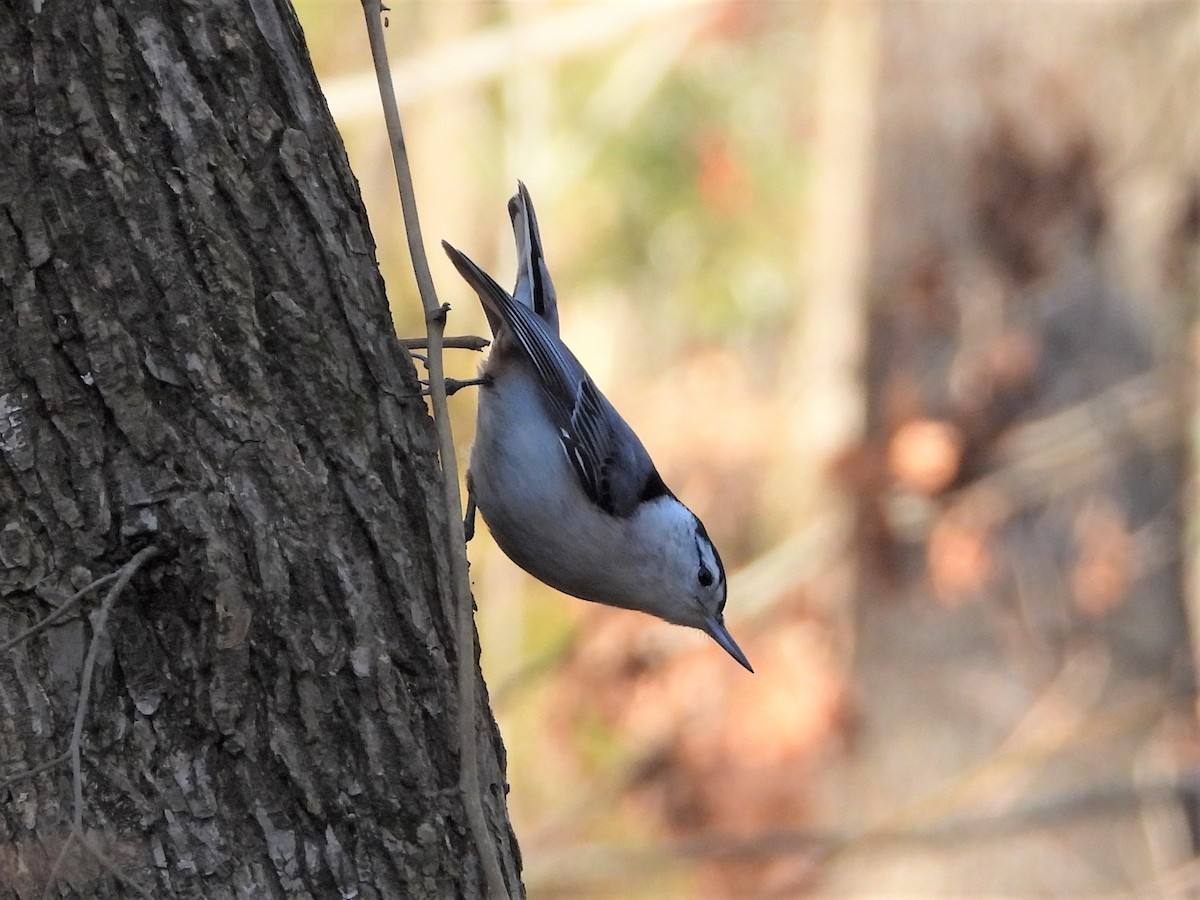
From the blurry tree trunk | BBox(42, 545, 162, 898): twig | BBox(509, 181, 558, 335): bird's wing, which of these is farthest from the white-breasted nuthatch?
the blurry tree trunk

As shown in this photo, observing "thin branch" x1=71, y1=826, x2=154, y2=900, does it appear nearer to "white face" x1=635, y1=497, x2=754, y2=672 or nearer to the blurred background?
"white face" x1=635, y1=497, x2=754, y2=672

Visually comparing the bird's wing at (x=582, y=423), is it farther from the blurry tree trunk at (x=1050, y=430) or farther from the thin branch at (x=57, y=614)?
the blurry tree trunk at (x=1050, y=430)

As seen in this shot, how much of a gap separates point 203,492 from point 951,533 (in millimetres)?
4262

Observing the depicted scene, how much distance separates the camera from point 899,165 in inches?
222

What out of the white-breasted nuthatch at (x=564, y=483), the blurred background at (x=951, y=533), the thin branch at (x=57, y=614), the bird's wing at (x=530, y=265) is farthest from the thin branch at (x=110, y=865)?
the blurred background at (x=951, y=533)

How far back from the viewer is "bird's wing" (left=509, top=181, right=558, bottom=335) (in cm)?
300

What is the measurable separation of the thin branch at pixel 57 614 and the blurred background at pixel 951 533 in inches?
132

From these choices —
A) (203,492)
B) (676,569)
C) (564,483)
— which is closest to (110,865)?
(203,492)

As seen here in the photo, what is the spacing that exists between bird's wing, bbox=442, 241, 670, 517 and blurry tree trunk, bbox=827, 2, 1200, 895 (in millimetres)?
2532

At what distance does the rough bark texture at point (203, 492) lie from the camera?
1.45 metres

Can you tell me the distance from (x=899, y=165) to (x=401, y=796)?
15.1ft

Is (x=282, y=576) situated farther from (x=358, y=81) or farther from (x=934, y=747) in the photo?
(x=934, y=747)

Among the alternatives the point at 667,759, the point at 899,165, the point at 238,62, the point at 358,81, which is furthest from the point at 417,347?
the point at 667,759

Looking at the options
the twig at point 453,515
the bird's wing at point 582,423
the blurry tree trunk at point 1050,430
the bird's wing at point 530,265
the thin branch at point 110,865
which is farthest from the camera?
the blurry tree trunk at point 1050,430
